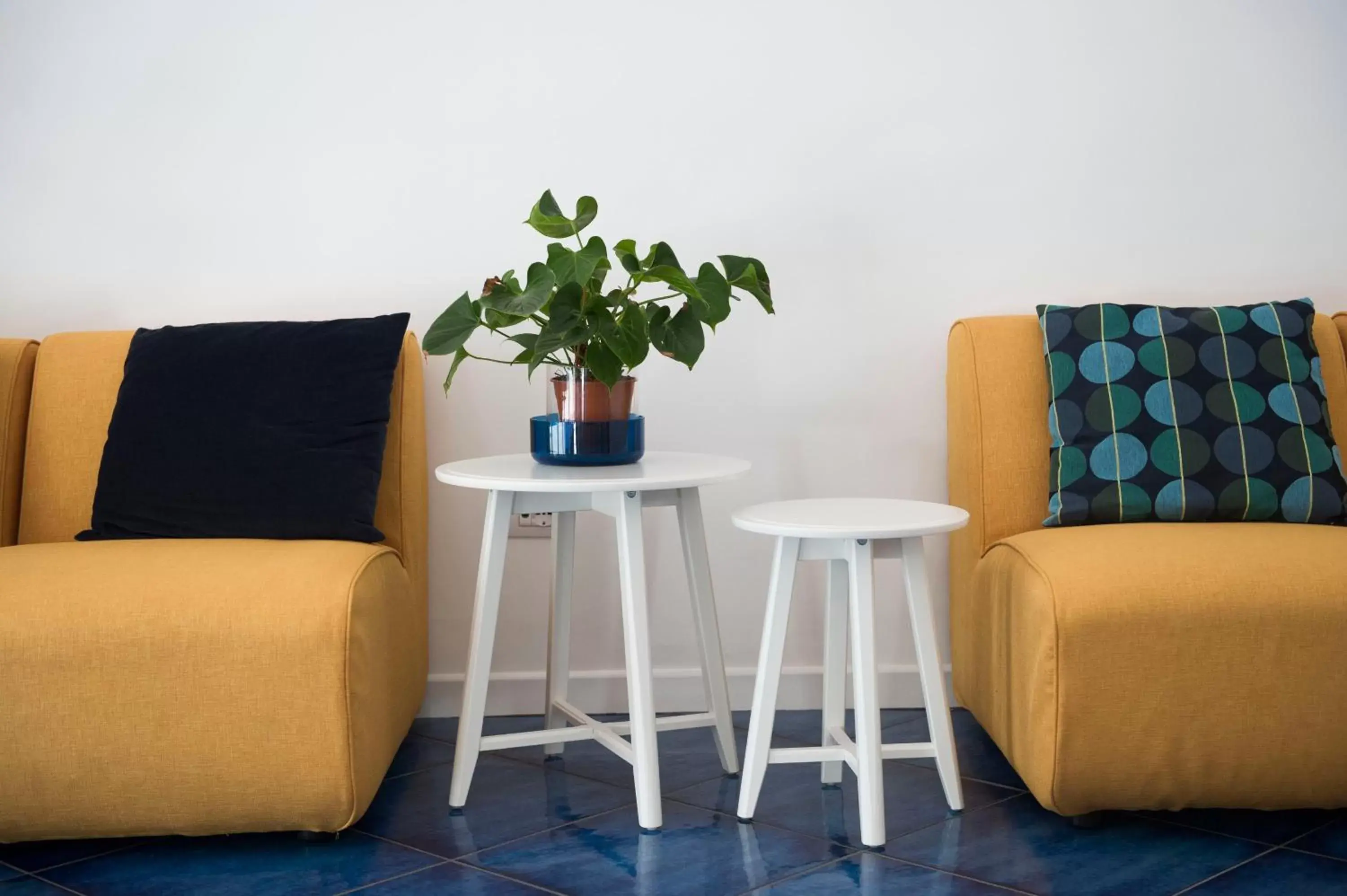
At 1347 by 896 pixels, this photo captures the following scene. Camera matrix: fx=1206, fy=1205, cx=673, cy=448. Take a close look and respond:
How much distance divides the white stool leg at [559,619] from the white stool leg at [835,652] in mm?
502

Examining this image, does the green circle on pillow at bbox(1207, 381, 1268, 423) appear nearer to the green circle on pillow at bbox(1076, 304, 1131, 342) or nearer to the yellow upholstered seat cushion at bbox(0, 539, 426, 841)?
the green circle on pillow at bbox(1076, 304, 1131, 342)

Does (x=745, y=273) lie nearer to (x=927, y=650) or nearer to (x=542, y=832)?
(x=927, y=650)

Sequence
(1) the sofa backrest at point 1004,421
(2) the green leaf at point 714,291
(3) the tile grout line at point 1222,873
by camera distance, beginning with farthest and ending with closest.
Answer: (1) the sofa backrest at point 1004,421, (2) the green leaf at point 714,291, (3) the tile grout line at point 1222,873

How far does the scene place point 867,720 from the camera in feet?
5.90

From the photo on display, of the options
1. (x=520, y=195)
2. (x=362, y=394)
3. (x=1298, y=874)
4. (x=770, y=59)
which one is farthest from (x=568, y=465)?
(x=1298, y=874)

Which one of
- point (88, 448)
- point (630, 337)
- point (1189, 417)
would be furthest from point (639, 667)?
point (88, 448)

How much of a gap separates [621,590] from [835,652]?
1.23 ft

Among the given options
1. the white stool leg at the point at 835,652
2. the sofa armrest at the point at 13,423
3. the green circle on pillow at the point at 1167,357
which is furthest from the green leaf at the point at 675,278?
the sofa armrest at the point at 13,423

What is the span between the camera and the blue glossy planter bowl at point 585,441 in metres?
2.03

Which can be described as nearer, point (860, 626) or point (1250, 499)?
point (860, 626)

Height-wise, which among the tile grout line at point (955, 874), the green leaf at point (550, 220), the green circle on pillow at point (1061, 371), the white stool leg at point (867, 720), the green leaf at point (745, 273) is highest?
the green leaf at point (550, 220)

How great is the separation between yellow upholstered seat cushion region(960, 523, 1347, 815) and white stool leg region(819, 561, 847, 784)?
1.05ft

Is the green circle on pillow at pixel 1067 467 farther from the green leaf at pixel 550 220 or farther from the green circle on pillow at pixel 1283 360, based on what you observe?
the green leaf at pixel 550 220

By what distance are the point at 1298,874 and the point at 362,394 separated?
5.47ft
